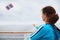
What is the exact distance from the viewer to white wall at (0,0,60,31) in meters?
2.32

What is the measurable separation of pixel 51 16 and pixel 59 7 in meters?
0.94

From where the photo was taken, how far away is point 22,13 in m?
2.32

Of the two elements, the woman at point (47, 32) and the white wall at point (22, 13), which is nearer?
the woman at point (47, 32)

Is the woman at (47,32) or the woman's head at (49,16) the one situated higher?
the woman's head at (49,16)

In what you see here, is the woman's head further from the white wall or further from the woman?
the white wall

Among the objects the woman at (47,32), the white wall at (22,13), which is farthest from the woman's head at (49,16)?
the white wall at (22,13)

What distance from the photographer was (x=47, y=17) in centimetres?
144

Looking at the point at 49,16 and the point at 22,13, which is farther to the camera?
the point at 22,13

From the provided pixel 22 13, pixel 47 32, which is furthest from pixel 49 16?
pixel 22 13

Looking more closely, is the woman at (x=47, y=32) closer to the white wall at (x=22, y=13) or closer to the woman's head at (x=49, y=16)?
the woman's head at (x=49, y=16)

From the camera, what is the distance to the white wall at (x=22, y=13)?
2.32m

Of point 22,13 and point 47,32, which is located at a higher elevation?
point 22,13

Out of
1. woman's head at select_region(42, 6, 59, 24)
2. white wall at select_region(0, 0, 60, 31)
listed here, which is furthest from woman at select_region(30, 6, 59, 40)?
white wall at select_region(0, 0, 60, 31)

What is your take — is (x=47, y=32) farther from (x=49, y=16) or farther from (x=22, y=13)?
(x=22, y=13)
